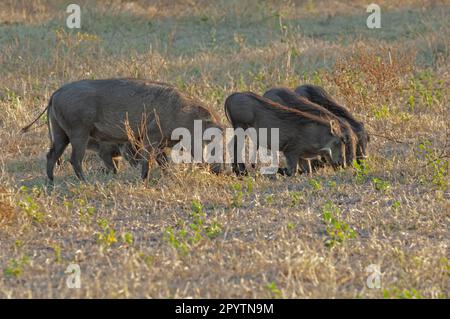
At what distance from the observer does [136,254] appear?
5.39m

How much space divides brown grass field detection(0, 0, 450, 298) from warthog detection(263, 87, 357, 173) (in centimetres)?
23

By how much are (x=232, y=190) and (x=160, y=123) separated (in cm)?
98

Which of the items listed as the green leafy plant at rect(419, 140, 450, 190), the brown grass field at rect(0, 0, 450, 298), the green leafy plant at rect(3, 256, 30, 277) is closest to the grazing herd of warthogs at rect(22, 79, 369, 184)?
the brown grass field at rect(0, 0, 450, 298)

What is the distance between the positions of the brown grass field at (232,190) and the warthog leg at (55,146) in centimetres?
13

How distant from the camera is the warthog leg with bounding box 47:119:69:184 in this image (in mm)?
7660

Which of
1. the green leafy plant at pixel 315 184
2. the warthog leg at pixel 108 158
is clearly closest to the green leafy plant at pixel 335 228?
the green leafy plant at pixel 315 184

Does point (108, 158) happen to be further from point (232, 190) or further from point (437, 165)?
point (437, 165)

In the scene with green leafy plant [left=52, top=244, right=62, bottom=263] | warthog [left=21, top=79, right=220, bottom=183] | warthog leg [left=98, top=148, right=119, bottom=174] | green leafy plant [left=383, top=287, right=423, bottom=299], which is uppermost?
warthog [left=21, top=79, right=220, bottom=183]

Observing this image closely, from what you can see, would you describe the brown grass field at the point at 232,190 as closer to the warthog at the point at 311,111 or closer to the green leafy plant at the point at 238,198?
the green leafy plant at the point at 238,198

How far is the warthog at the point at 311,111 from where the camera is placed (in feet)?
26.1

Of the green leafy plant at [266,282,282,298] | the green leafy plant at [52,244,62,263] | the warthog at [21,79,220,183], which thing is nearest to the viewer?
the green leafy plant at [266,282,282,298]

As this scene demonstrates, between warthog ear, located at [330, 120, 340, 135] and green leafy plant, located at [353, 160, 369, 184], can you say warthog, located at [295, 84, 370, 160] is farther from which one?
green leafy plant, located at [353, 160, 369, 184]

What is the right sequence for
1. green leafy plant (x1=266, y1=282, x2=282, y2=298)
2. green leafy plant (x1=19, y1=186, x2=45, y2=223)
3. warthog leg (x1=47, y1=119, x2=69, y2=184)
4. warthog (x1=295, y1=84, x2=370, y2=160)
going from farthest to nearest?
warthog (x1=295, y1=84, x2=370, y2=160) → warthog leg (x1=47, y1=119, x2=69, y2=184) → green leafy plant (x1=19, y1=186, x2=45, y2=223) → green leafy plant (x1=266, y1=282, x2=282, y2=298)

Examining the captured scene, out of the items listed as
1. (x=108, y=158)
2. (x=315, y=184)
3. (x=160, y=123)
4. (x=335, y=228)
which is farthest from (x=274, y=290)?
(x=108, y=158)
